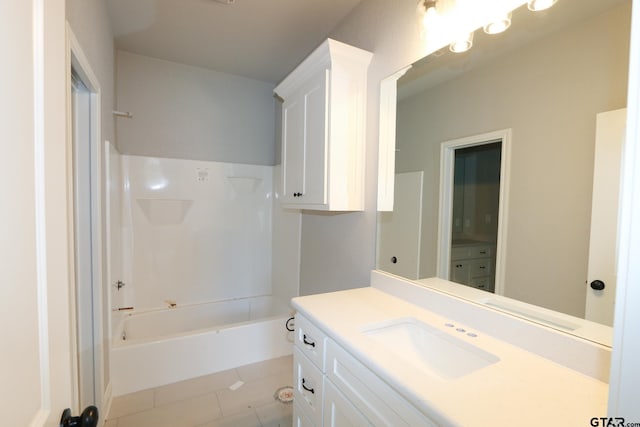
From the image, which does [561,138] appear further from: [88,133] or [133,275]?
[133,275]

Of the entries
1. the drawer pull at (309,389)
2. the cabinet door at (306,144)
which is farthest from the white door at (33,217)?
the cabinet door at (306,144)

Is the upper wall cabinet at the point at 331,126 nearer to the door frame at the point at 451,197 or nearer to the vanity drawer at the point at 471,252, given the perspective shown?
the door frame at the point at 451,197

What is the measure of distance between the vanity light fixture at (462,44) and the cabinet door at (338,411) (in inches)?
61.0

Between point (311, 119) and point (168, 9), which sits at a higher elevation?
point (168, 9)

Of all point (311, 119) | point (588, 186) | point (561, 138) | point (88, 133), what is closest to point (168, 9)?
point (88, 133)

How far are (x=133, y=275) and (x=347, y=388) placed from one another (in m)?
2.47

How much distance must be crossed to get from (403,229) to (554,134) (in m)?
0.84

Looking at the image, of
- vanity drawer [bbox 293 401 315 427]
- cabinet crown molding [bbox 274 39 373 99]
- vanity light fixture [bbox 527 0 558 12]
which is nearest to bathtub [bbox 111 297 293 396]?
vanity drawer [bbox 293 401 315 427]

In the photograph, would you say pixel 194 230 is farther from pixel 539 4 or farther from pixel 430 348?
pixel 539 4

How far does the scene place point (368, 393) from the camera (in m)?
0.95

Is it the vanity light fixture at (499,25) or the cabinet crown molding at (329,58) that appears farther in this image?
the cabinet crown molding at (329,58)

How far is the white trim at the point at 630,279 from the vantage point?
1.45 feet

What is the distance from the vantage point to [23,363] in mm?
489

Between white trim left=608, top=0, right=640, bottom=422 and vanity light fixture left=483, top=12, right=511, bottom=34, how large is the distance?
797 mm
